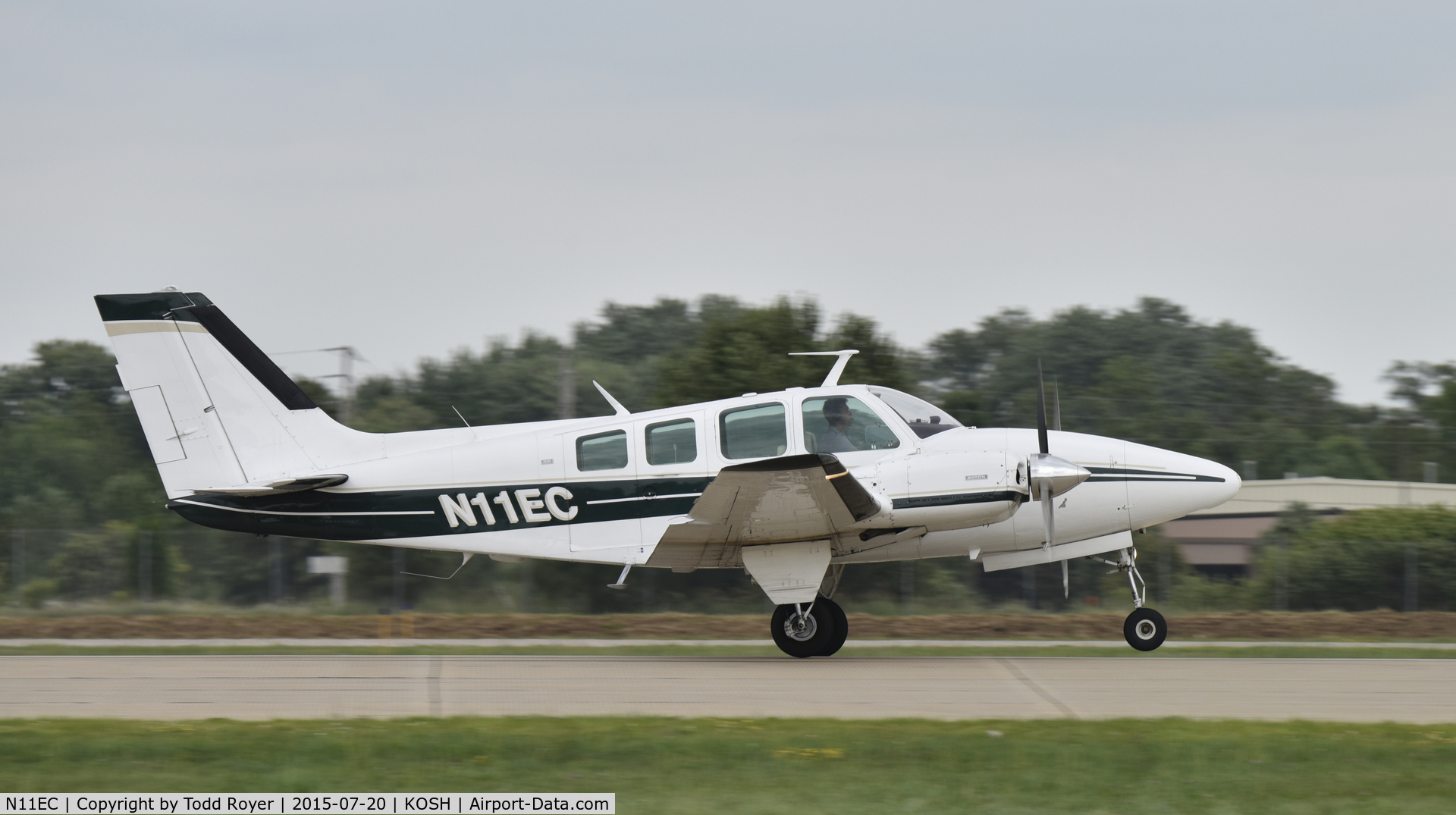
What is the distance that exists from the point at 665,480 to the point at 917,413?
2656 millimetres

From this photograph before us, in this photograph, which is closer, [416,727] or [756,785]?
[756,785]

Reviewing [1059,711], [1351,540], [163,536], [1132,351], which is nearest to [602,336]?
[1132,351]

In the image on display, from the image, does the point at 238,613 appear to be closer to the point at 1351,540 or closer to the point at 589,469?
the point at 589,469

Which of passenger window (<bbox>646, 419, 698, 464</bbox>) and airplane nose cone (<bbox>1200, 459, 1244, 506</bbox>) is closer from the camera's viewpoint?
passenger window (<bbox>646, 419, 698, 464</bbox>)

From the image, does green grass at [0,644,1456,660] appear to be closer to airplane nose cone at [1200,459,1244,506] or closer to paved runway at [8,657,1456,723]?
paved runway at [8,657,1456,723]

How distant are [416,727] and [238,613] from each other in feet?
48.2

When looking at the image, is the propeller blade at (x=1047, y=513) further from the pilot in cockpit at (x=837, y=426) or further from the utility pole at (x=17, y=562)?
the utility pole at (x=17, y=562)

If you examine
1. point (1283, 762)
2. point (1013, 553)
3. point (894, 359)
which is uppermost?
point (894, 359)

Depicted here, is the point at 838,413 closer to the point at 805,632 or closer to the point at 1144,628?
the point at 805,632

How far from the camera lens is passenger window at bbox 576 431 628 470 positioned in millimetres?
13117

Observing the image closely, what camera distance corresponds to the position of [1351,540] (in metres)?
23.2

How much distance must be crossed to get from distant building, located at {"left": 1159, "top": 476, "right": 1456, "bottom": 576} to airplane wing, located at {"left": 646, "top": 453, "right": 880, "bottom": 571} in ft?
65.2

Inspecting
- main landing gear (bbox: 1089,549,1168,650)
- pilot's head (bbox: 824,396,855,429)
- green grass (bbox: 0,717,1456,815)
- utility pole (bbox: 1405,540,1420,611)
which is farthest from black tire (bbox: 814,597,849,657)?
utility pole (bbox: 1405,540,1420,611)

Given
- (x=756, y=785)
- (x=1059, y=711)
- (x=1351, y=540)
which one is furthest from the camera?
(x=1351, y=540)
